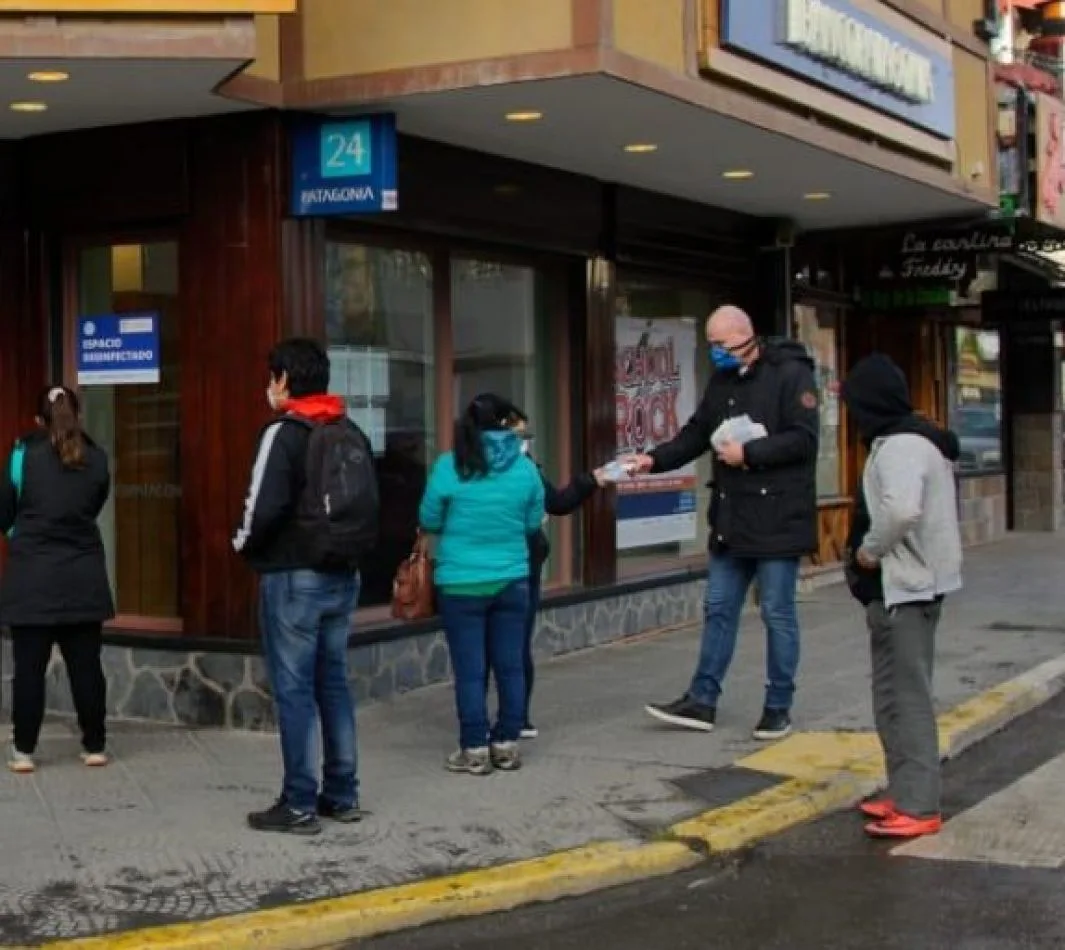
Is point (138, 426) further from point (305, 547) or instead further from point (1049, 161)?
point (1049, 161)

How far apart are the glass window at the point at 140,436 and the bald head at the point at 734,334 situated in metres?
2.93

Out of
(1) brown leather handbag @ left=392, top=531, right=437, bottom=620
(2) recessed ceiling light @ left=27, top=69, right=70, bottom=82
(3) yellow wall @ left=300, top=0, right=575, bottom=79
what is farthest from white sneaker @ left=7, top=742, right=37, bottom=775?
(3) yellow wall @ left=300, top=0, right=575, bottom=79

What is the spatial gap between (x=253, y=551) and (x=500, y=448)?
1.41 meters

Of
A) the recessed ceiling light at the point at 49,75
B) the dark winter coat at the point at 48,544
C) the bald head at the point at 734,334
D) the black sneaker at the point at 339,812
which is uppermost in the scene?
the recessed ceiling light at the point at 49,75

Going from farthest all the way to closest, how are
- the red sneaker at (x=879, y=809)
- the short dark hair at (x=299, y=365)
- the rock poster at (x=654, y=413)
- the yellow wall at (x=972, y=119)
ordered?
the yellow wall at (x=972, y=119), the rock poster at (x=654, y=413), the red sneaker at (x=879, y=809), the short dark hair at (x=299, y=365)

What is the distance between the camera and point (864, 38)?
1007 centimetres

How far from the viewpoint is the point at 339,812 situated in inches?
249

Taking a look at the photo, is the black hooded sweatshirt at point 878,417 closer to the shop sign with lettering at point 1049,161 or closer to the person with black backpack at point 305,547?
the person with black backpack at point 305,547

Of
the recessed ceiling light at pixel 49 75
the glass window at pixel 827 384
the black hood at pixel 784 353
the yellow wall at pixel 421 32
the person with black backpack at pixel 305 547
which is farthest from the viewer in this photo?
the glass window at pixel 827 384

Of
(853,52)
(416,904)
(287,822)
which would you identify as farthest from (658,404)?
(416,904)

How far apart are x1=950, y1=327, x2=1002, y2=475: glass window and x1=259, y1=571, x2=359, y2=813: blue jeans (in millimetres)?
12677

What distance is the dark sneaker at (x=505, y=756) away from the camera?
7.19 meters

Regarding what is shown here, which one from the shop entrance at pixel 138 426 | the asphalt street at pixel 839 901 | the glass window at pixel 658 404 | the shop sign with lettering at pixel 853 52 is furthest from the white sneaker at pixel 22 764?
the shop sign with lettering at pixel 853 52

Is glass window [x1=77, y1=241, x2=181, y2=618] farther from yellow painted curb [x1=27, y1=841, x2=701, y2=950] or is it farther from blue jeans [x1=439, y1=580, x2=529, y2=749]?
yellow painted curb [x1=27, y1=841, x2=701, y2=950]
